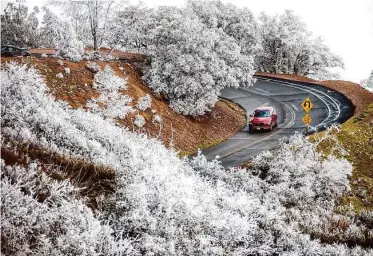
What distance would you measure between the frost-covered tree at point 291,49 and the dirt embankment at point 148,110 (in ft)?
74.2

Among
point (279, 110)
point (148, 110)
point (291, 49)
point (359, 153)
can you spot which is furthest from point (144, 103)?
point (291, 49)

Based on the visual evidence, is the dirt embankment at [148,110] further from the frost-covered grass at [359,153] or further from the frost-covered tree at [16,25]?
the frost-covered tree at [16,25]

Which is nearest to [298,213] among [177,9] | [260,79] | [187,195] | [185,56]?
[187,195]

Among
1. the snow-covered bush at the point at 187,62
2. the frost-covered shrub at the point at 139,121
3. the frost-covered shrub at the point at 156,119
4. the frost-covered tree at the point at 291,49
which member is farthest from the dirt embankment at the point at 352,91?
the frost-covered shrub at the point at 139,121

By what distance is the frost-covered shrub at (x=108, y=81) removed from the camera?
23909 mm

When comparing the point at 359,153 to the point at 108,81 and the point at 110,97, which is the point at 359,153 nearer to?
the point at 110,97

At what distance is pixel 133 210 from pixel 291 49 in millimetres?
47242

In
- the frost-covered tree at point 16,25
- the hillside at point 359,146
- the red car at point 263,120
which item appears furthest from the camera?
the frost-covered tree at point 16,25

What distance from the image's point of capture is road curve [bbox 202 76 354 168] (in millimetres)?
22727

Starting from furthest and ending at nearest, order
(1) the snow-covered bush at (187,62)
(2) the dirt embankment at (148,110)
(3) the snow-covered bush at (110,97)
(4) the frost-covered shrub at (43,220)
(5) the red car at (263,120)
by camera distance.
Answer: (5) the red car at (263,120)
(1) the snow-covered bush at (187,62)
(3) the snow-covered bush at (110,97)
(2) the dirt embankment at (148,110)
(4) the frost-covered shrub at (43,220)

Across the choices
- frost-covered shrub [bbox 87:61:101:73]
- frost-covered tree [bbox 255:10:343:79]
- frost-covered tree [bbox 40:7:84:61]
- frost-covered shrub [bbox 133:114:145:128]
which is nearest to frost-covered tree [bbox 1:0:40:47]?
frost-covered tree [bbox 40:7:84:61]

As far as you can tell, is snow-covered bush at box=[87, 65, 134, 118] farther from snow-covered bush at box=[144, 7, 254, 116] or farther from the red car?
the red car

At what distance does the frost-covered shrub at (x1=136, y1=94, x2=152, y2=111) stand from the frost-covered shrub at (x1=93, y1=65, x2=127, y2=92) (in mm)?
1463

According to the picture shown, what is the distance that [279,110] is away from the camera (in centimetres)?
3416
